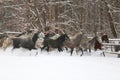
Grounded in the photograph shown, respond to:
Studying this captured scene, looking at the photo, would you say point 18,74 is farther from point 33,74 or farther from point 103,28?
point 103,28

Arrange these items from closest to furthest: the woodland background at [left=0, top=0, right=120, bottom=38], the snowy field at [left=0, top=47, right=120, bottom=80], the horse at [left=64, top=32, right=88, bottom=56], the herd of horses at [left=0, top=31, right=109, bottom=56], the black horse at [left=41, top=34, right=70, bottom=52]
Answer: the snowy field at [left=0, top=47, right=120, bottom=80] < the herd of horses at [left=0, top=31, right=109, bottom=56] < the black horse at [left=41, top=34, right=70, bottom=52] < the horse at [left=64, top=32, right=88, bottom=56] < the woodland background at [left=0, top=0, right=120, bottom=38]

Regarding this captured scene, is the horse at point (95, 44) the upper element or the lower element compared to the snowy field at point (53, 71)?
lower

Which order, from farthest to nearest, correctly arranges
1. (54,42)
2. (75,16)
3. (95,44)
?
(75,16), (95,44), (54,42)

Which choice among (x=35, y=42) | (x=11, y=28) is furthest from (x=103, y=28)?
(x=35, y=42)

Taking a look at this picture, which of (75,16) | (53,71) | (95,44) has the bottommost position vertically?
(75,16)

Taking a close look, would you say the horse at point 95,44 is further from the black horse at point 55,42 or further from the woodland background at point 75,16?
the woodland background at point 75,16

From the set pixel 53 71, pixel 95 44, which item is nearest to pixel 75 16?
pixel 95 44

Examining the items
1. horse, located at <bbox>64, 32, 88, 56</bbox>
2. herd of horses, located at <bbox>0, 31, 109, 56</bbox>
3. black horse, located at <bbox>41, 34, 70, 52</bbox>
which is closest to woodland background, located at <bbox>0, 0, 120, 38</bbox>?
herd of horses, located at <bbox>0, 31, 109, 56</bbox>

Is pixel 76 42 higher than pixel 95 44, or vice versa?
pixel 76 42

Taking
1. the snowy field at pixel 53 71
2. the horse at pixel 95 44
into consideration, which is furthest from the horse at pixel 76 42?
the snowy field at pixel 53 71

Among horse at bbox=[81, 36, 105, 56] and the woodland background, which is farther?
the woodland background

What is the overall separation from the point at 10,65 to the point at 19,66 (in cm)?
48

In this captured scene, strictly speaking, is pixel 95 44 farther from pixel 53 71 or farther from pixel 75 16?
pixel 75 16

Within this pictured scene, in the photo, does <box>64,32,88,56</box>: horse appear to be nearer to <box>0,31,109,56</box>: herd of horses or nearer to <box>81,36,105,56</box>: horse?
<box>0,31,109,56</box>: herd of horses
